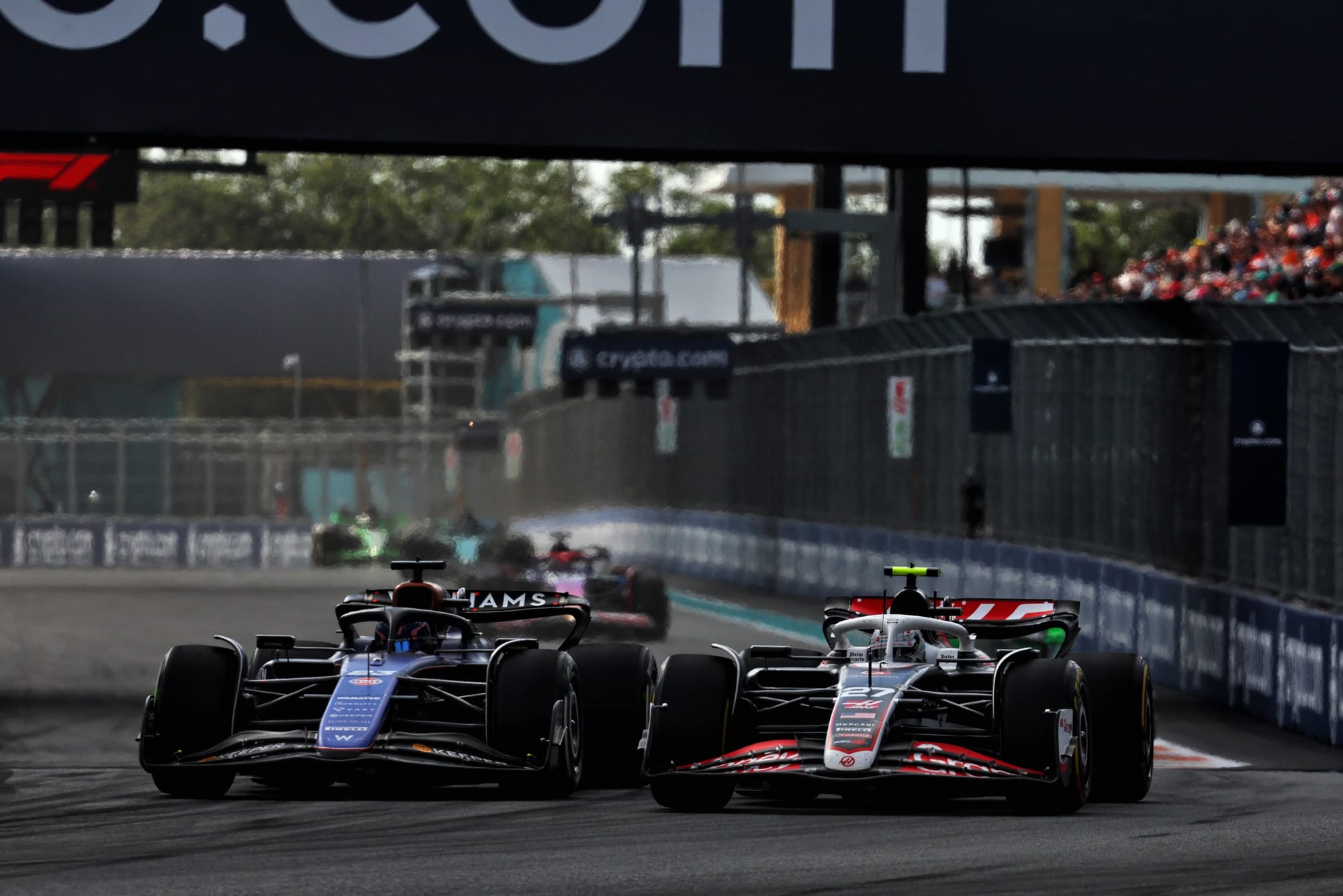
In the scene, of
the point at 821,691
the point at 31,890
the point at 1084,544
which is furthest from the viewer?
the point at 1084,544

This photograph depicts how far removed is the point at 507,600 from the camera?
13844mm

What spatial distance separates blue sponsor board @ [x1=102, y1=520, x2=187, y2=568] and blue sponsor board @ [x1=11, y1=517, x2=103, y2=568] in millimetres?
201

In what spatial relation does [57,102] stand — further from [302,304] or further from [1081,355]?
[302,304]

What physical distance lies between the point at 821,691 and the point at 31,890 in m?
4.19

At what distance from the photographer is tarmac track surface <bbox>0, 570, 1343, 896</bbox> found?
9258mm

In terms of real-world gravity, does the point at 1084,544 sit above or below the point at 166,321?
below

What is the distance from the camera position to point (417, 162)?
10531 cm

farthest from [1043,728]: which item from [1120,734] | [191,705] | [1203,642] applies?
[1203,642]

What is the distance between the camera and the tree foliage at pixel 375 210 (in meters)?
99.2

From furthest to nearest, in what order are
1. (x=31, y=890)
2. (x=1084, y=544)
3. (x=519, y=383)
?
(x=519, y=383), (x=1084, y=544), (x=31, y=890)

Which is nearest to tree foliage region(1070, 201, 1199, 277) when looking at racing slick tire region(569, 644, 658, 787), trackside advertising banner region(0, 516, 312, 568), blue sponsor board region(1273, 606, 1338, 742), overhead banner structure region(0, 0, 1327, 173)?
trackside advertising banner region(0, 516, 312, 568)

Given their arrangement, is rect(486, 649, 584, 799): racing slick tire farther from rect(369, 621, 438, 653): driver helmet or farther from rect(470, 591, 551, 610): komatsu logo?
Answer: rect(470, 591, 551, 610): komatsu logo

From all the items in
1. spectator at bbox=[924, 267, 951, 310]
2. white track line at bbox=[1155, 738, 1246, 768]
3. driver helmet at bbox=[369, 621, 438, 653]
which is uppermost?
spectator at bbox=[924, 267, 951, 310]

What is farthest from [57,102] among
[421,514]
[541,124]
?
[421,514]
